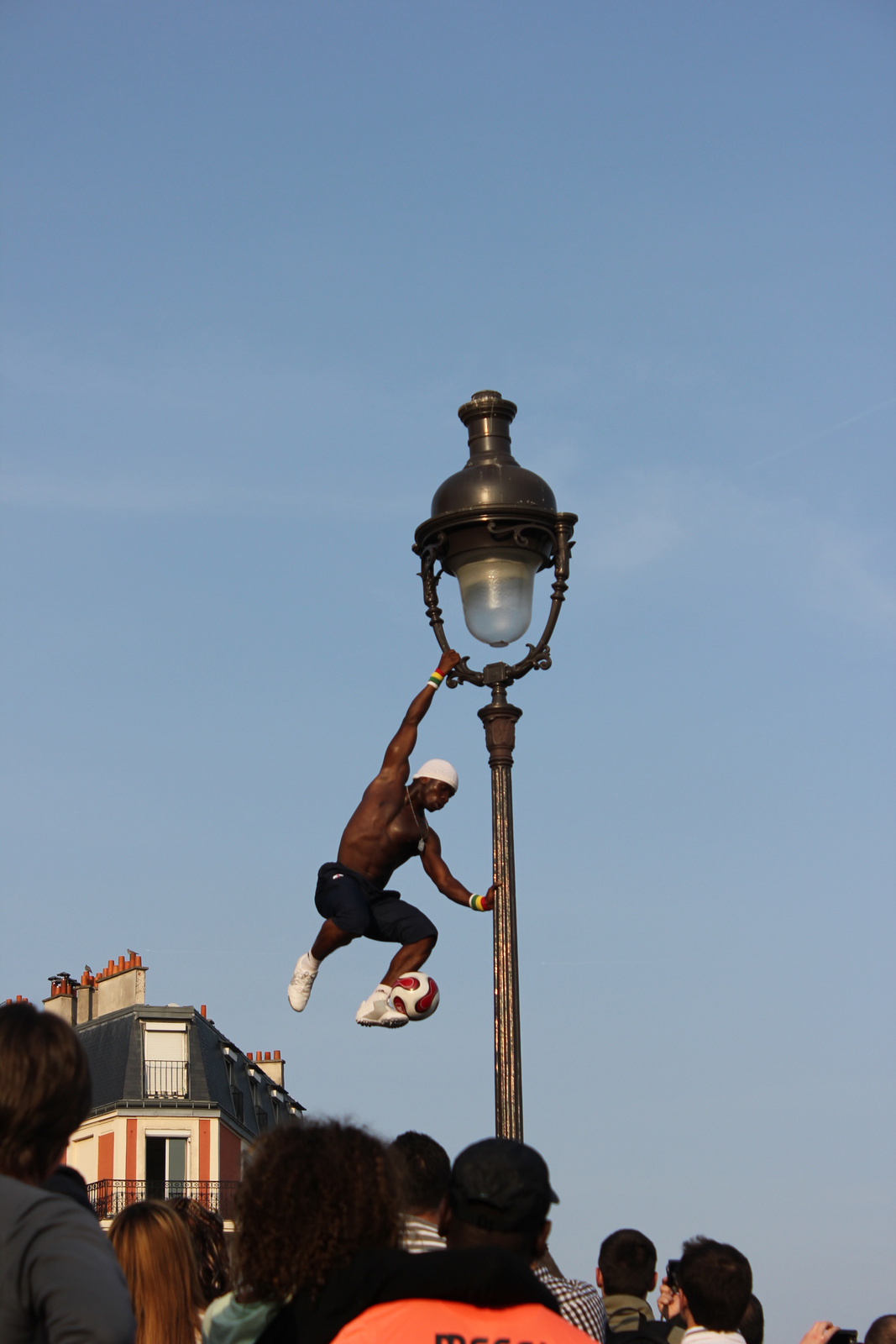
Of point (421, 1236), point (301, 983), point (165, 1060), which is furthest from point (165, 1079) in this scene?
point (421, 1236)

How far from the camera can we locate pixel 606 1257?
20.9 ft

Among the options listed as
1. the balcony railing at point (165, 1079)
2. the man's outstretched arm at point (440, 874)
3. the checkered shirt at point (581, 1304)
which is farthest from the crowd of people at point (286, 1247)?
the balcony railing at point (165, 1079)

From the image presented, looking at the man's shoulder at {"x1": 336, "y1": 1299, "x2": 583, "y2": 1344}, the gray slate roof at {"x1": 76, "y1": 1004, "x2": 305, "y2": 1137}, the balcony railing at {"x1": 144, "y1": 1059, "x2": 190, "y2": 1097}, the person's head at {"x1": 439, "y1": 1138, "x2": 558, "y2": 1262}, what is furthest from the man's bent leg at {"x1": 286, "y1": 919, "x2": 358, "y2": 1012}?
the balcony railing at {"x1": 144, "y1": 1059, "x2": 190, "y2": 1097}

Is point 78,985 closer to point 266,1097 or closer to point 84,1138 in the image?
point 84,1138

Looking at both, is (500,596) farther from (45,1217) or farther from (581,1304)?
(45,1217)

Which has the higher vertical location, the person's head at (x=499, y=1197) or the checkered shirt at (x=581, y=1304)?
the person's head at (x=499, y=1197)

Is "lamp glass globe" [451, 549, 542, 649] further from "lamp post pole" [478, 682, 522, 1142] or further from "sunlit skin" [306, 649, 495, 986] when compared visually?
"sunlit skin" [306, 649, 495, 986]

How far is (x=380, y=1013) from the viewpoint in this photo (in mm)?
8469

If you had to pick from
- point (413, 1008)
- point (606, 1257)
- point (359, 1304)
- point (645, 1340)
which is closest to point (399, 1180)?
point (359, 1304)

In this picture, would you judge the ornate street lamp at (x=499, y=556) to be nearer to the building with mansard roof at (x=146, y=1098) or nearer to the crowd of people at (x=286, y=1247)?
the crowd of people at (x=286, y=1247)

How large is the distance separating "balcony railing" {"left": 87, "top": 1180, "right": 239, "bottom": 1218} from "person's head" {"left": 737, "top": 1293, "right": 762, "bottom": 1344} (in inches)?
1631

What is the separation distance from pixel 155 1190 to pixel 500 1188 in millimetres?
46814

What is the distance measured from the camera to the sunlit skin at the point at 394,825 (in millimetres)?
8852

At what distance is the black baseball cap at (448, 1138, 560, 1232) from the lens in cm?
364
